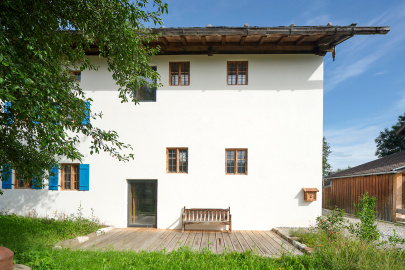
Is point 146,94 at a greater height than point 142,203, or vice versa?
point 146,94

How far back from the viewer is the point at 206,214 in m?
8.01

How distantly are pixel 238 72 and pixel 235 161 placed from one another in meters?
3.18

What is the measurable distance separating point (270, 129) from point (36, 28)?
22.9 feet

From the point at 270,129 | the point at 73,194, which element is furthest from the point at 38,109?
the point at 270,129

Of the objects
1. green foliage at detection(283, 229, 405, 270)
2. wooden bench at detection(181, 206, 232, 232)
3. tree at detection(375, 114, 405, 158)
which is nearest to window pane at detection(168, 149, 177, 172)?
wooden bench at detection(181, 206, 232, 232)

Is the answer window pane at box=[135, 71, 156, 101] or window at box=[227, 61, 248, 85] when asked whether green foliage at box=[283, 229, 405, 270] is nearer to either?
window at box=[227, 61, 248, 85]

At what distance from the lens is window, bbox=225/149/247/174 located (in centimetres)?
842

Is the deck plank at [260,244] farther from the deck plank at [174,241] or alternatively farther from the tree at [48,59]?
the tree at [48,59]

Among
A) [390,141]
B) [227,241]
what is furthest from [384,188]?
[390,141]

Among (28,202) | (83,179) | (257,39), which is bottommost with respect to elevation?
(28,202)

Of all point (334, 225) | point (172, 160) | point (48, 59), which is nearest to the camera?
point (48, 59)

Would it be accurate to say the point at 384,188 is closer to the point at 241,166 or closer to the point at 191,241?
the point at 241,166

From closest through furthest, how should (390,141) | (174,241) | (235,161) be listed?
(174,241), (235,161), (390,141)

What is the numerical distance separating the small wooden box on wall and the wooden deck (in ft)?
5.49
